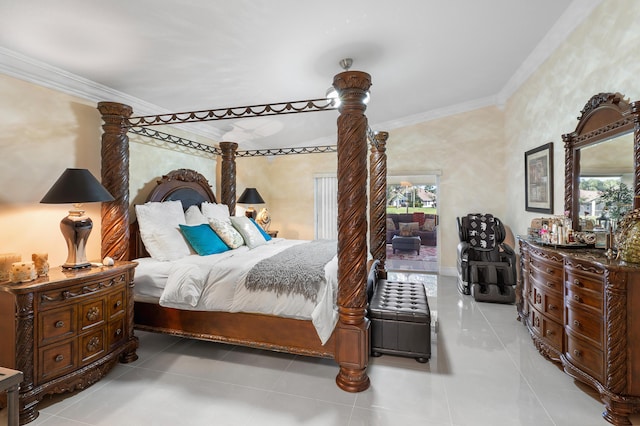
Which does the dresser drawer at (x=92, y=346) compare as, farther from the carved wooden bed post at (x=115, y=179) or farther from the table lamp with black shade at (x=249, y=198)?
the table lamp with black shade at (x=249, y=198)

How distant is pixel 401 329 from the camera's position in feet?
8.39

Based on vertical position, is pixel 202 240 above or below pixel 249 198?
below

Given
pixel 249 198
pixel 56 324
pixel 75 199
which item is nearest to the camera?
pixel 56 324

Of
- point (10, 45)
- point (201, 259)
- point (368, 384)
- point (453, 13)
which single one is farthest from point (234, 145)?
point (368, 384)

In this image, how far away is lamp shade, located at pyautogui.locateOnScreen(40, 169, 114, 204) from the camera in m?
2.21

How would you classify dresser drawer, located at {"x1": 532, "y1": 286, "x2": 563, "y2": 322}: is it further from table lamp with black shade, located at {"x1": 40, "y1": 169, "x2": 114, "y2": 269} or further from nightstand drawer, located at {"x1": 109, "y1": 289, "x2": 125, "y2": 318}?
table lamp with black shade, located at {"x1": 40, "y1": 169, "x2": 114, "y2": 269}

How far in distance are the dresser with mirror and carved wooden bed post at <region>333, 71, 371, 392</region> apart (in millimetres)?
1533

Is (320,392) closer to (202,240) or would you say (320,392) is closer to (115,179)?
(202,240)

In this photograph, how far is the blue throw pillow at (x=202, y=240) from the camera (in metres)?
3.18

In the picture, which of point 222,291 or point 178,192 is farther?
point 178,192

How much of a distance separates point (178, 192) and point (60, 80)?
5.17 ft

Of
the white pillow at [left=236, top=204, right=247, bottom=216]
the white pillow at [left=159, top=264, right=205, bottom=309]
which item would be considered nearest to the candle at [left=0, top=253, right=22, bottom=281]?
the white pillow at [left=159, top=264, right=205, bottom=309]

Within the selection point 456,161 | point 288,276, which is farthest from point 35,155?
point 456,161

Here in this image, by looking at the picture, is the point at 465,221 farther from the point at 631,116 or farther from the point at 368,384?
the point at 368,384
